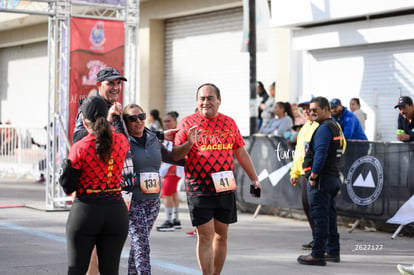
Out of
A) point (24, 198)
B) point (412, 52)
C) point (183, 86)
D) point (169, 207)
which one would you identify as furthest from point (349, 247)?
point (183, 86)

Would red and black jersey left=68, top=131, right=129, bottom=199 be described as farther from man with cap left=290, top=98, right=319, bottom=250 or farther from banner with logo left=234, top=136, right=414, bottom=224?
banner with logo left=234, top=136, right=414, bottom=224

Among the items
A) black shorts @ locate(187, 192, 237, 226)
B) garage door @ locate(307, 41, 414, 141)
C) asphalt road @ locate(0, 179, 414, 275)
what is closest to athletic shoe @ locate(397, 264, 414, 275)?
asphalt road @ locate(0, 179, 414, 275)

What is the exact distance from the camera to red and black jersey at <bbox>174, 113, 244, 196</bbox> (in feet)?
23.5

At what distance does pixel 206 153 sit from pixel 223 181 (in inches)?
11.8

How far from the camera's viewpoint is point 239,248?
10.0 meters

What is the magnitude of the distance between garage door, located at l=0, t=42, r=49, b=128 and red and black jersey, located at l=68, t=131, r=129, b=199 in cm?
2417

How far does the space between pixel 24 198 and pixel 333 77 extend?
704cm

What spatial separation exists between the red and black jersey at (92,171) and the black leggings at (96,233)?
0.22 ft

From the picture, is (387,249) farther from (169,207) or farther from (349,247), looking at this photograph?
(169,207)

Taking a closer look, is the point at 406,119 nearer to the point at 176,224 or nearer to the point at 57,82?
the point at 176,224

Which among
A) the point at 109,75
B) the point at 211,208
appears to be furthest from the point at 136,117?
the point at 211,208

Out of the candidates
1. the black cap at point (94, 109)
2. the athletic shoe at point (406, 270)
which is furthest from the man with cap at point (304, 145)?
the black cap at point (94, 109)

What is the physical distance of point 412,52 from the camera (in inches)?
600

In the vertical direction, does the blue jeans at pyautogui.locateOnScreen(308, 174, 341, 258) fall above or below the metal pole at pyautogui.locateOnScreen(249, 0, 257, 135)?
below
